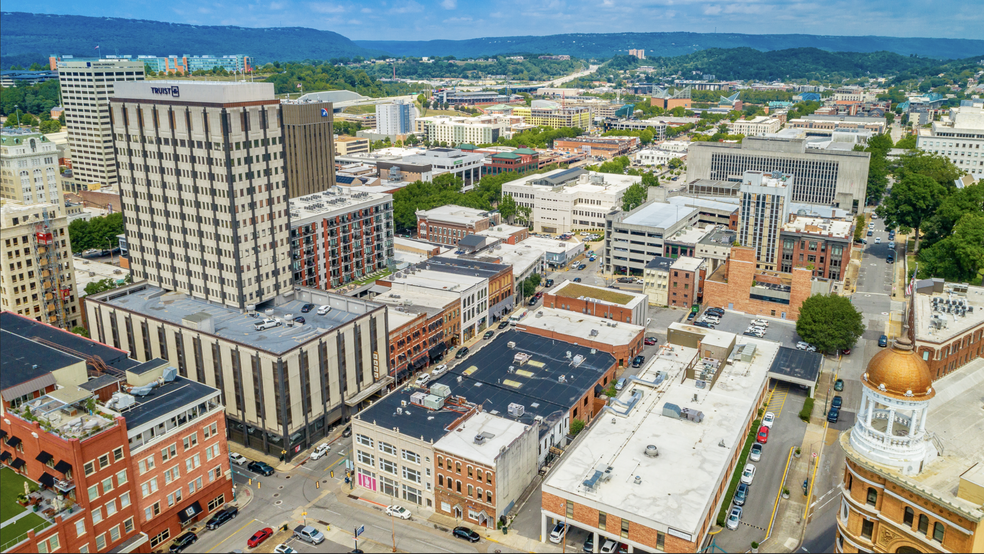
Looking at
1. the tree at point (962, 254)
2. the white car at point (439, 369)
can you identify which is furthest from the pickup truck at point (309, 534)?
the tree at point (962, 254)

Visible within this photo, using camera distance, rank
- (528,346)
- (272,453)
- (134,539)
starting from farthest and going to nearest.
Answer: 1. (528,346)
2. (272,453)
3. (134,539)

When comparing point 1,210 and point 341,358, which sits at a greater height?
point 1,210

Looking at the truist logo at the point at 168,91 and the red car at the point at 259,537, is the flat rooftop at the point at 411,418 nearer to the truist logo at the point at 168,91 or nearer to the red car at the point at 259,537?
the red car at the point at 259,537

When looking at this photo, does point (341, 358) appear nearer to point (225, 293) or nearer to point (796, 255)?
point (225, 293)

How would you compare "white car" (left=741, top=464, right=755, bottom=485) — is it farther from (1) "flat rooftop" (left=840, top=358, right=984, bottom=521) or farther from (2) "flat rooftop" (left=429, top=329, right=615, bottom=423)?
(2) "flat rooftop" (left=429, top=329, right=615, bottom=423)

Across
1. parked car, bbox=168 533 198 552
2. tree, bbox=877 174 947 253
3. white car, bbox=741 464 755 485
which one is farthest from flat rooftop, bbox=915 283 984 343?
parked car, bbox=168 533 198 552

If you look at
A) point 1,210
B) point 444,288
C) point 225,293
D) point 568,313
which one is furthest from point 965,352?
point 1,210
